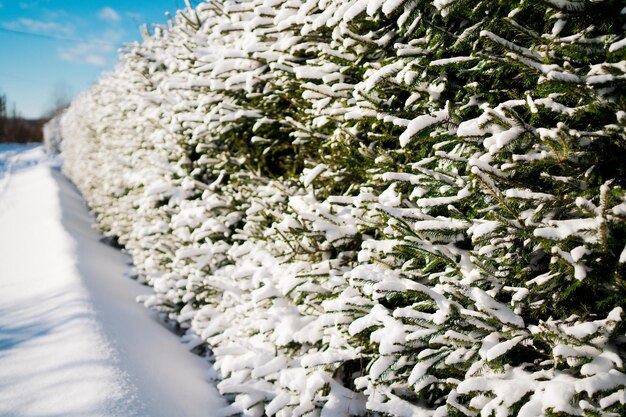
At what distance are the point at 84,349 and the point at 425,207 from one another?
289 cm

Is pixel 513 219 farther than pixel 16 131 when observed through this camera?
No

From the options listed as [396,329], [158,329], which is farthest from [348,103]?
[158,329]

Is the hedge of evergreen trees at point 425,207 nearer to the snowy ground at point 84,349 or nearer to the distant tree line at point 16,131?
the snowy ground at point 84,349

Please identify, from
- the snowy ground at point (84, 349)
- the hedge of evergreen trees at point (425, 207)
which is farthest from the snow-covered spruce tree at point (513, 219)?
the snowy ground at point (84, 349)

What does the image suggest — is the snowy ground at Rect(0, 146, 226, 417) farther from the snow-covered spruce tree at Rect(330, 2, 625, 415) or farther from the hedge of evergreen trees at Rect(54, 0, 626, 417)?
the snow-covered spruce tree at Rect(330, 2, 625, 415)

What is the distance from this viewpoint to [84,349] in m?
3.21

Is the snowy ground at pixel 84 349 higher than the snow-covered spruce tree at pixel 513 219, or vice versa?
the snow-covered spruce tree at pixel 513 219

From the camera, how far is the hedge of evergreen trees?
155 cm

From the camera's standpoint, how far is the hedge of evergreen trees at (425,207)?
1546 mm

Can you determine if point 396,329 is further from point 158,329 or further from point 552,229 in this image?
point 158,329

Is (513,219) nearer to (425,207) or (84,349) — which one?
(425,207)

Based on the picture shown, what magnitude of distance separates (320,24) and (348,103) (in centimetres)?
49

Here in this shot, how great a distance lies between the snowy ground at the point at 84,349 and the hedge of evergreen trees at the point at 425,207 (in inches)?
16.8

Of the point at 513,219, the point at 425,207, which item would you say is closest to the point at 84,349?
the point at 425,207
